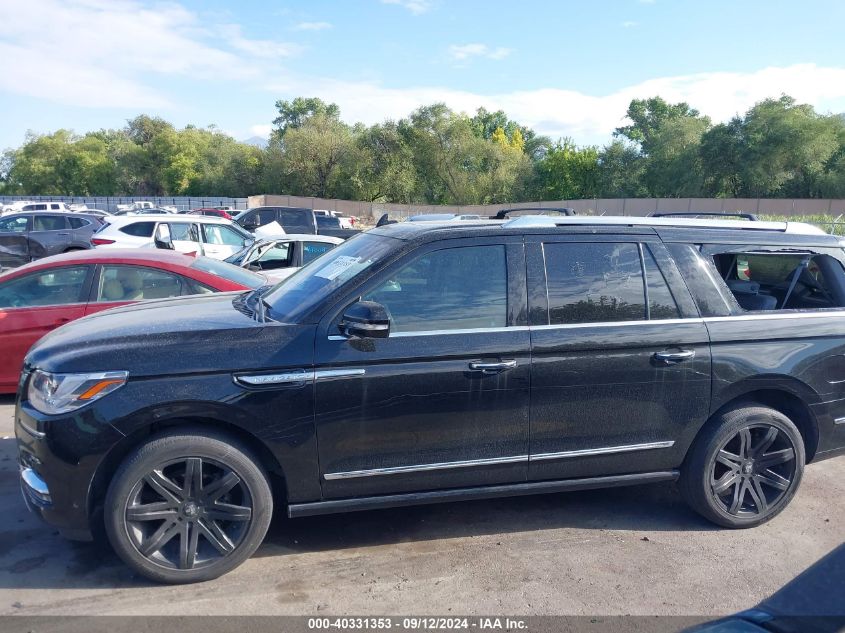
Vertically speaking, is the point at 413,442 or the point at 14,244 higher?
the point at 14,244

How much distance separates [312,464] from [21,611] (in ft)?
5.13

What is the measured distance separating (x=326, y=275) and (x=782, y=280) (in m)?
3.71

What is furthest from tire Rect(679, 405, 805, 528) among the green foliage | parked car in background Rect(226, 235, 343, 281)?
the green foliage

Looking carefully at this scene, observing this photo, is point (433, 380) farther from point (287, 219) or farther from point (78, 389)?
point (287, 219)

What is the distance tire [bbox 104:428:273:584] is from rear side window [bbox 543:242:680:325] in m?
1.98

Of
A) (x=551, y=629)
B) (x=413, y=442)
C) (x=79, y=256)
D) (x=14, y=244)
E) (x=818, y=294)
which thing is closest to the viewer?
(x=551, y=629)

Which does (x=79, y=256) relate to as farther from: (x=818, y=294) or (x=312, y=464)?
(x=818, y=294)

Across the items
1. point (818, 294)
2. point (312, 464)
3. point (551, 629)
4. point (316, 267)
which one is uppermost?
point (316, 267)

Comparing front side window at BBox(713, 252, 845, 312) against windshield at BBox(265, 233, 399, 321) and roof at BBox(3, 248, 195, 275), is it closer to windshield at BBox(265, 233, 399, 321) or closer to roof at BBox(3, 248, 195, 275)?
windshield at BBox(265, 233, 399, 321)

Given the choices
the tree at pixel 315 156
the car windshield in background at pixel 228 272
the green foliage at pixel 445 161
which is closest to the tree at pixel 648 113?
the green foliage at pixel 445 161

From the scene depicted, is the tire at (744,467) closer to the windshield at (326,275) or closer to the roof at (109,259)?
the windshield at (326,275)

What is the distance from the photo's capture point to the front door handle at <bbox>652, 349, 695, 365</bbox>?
416 centimetres

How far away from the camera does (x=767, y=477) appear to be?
450cm

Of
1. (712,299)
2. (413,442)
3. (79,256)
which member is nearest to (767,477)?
(712,299)
